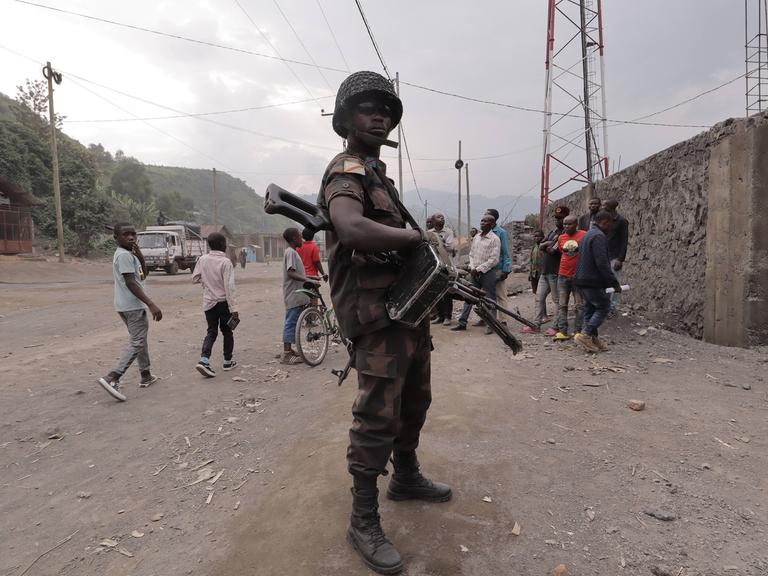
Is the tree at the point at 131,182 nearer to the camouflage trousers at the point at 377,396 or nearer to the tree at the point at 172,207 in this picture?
the tree at the point at 172,207

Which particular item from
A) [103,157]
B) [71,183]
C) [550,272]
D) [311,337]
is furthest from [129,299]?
[103,157]

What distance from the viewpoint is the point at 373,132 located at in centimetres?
199

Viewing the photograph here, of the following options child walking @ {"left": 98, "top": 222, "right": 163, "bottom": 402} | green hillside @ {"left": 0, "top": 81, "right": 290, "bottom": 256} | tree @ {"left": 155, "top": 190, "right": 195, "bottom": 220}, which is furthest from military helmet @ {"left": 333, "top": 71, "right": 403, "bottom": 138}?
tree @ {"left": 155, "top": 190, "right": 195, "bottom": 220}

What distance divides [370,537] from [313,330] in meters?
4.09

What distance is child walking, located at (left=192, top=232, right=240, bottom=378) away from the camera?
5.10 meters

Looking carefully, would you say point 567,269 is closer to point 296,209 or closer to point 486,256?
point 486,256

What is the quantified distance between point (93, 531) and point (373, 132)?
8.52ft

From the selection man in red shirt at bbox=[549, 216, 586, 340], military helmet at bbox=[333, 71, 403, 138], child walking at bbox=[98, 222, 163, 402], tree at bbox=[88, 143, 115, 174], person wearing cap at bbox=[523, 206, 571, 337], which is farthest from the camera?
tree at bbox=[88, 143, 115, 174]

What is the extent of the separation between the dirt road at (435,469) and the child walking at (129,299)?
1.15ft

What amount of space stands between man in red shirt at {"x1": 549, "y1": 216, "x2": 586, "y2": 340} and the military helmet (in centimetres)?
429

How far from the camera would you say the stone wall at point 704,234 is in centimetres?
474

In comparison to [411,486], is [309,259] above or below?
above

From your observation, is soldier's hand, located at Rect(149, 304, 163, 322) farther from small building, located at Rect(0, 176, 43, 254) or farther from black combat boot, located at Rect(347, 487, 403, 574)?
small building, located at Rect(0, 176, 43, 254)

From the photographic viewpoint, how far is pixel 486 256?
6.71m
